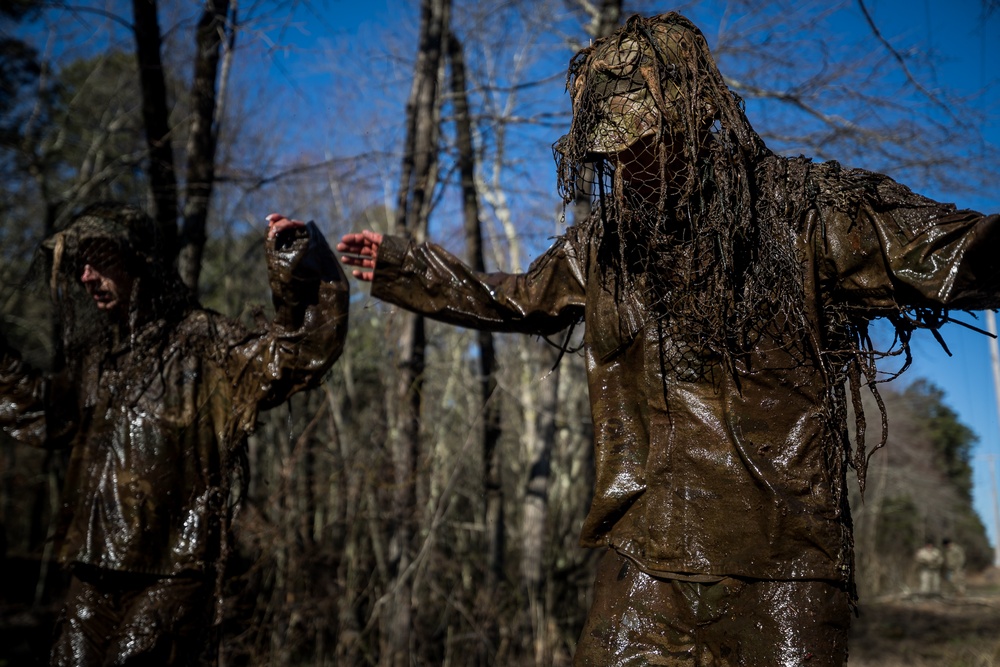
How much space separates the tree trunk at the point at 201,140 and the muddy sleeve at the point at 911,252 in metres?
4.48

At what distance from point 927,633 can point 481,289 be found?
8860mm

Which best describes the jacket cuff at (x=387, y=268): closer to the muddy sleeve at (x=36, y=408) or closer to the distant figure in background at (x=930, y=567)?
the muddy sleeve at (x=36, y=408)

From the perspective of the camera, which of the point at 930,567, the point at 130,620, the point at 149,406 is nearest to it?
the point at 130,620

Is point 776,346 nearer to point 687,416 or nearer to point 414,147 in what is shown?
point 687,416

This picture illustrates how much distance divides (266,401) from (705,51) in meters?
2.22

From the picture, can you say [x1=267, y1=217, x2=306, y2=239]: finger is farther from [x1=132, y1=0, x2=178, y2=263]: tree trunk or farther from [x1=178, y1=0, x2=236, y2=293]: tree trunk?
[x1=132, y1=0, x2=178, y2=263]: tree trunk

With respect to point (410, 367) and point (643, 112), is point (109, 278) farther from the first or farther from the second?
point (410, 367)

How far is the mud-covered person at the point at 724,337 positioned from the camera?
8.16 ft

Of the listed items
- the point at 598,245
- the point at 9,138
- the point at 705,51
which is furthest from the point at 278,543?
the point at 9,138

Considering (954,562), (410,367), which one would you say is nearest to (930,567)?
(954,562)

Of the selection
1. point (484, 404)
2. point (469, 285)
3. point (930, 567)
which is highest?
point (484, 404)

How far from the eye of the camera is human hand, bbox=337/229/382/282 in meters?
3.40

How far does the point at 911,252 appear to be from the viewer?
2465 mm

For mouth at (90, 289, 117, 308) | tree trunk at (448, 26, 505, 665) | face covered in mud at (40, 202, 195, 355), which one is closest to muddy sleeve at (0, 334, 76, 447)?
face covered in mud at (40, 202, 195, 355)
